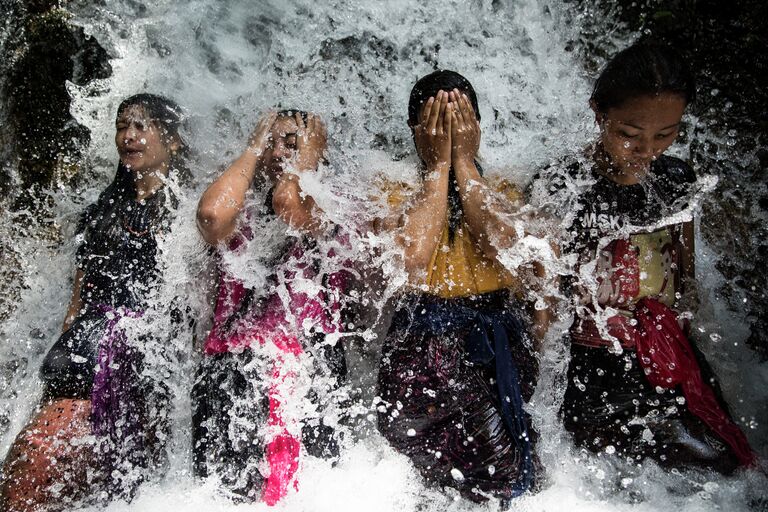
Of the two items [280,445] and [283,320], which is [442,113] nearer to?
[283,320]

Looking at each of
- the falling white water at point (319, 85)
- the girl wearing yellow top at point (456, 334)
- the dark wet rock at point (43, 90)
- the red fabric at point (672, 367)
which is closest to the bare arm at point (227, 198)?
the falling white water at point (319, 85)

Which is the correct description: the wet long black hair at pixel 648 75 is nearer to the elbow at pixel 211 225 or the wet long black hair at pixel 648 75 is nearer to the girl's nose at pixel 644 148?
the girl's nose at pixel 644 148

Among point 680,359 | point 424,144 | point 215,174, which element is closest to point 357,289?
point 424,144

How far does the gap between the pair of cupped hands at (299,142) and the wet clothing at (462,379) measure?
645 millimetres

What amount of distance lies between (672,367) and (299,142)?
5.47 feet

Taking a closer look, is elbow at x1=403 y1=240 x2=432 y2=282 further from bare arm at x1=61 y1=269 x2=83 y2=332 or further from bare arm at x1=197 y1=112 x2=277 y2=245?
bare arm at x1=61 y1=269 x2=83 y2=332

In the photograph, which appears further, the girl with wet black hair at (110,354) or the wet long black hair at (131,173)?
the wet long black hair at (131,173)

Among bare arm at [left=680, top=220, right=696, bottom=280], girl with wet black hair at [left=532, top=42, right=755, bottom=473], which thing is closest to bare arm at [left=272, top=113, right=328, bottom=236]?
girl with wet black hair at [left=532, top=42, right=755, bottom=473]

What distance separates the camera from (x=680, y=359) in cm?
239

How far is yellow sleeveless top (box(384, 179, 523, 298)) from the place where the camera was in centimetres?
236

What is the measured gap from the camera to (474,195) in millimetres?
2355

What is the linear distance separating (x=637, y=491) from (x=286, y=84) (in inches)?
96.3

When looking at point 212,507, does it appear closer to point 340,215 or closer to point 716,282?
point 340,215

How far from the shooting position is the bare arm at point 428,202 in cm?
230
